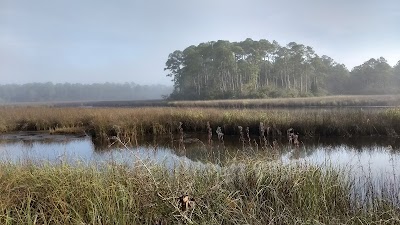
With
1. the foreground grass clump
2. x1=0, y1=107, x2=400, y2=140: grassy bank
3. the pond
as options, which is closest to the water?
the pond

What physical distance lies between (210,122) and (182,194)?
12.2m

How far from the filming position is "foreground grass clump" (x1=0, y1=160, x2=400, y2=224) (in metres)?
3.36

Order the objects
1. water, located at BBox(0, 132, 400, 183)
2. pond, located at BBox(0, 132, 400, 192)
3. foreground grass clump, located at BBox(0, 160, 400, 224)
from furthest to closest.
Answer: water, located at BBox(0, 132, 400, 183) → pond, located at BBox(0, 132, 400, 192) → foreground grass clump, located at BBox(0, 160, 400, 224)

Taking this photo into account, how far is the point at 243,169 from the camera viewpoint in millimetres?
4734

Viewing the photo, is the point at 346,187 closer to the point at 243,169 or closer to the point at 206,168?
the point at 243,169

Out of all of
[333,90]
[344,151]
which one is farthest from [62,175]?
[333,90]

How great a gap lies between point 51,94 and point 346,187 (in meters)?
151

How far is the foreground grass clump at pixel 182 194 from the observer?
3.36m

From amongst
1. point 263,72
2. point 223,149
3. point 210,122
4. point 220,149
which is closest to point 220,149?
point 220,149

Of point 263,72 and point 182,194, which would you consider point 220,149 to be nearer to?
point 182,194

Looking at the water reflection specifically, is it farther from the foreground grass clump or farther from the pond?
the foreground grass clump

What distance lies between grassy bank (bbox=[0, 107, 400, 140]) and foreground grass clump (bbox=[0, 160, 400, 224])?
620cm

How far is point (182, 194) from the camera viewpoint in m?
3.55

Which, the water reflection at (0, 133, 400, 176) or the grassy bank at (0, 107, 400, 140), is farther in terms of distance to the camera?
the grassy bank at (0, 107, 400, 140)
